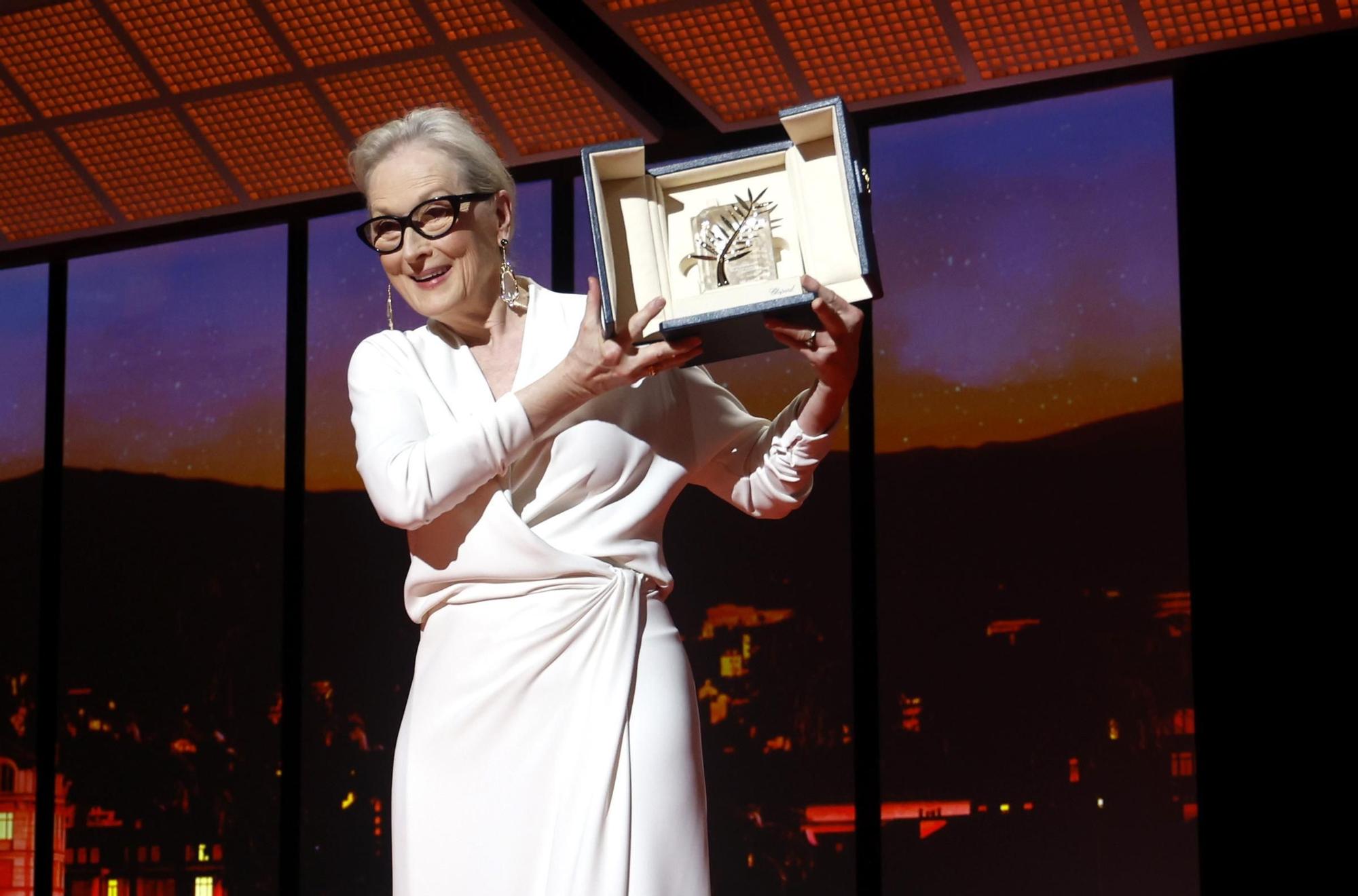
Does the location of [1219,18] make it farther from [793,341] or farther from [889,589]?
[793,341]

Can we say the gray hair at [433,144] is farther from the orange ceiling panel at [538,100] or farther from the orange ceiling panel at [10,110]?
the orange ceiling panel at [10,110]

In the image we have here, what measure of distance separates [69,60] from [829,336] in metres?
3.54

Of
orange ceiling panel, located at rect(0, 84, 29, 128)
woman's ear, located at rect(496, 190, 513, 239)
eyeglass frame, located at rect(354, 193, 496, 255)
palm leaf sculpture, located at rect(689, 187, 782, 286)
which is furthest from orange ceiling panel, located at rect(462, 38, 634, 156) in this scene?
palm leaf sculpture, located at rect(689, 187, 782, 286)

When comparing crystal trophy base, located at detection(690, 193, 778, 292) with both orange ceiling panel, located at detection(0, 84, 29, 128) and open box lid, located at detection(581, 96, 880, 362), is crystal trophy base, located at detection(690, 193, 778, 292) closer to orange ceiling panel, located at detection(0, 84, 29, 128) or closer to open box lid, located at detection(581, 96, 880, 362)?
open box lid, located at detection(581, 96, 880, 362)

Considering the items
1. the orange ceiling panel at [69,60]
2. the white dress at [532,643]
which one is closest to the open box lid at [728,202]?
the white dress at [532,643]

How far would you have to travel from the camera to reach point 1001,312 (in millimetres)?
4488

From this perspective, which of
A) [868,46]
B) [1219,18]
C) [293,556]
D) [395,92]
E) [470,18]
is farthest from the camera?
[293,556]

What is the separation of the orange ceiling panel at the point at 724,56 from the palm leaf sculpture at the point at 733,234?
226 centimetres

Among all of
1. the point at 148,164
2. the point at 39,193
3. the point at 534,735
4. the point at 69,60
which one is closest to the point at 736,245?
the point at 534,735

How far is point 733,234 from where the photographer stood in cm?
199

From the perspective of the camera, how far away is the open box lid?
1.90 metres

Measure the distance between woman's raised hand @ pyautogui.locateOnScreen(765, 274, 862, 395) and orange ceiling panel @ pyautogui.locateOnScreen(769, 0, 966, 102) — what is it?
2.34 m

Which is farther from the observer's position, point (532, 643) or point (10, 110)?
point (10, 110)

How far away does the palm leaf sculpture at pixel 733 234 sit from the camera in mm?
1979
